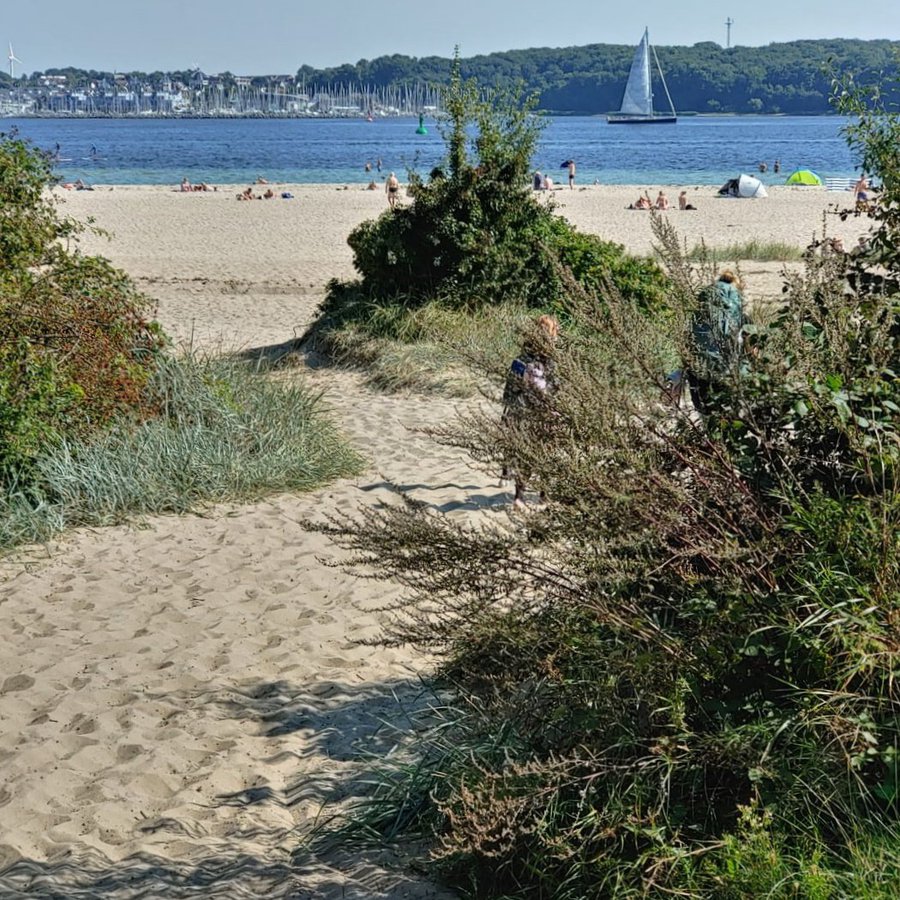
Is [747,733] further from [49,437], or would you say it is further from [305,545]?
[49,437]

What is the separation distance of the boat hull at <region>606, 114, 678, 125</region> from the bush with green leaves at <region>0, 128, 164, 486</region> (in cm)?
15817

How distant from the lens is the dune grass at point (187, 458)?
8.22 m

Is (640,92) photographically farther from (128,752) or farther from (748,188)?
(128,752)

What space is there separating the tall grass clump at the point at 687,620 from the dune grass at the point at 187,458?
15.1ft

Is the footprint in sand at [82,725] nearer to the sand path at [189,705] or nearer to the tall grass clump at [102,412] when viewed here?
the sand path at [189,705]

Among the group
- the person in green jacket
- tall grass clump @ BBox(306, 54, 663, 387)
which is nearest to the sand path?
the person in green jacket

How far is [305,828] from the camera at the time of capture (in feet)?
14.7

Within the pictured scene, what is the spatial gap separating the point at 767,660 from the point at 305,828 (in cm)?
204

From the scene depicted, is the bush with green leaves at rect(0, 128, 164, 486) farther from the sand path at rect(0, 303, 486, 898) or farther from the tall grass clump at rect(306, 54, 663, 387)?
the tall grass clump at rect(306, 54, 663, 387)

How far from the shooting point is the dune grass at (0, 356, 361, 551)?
8219mm

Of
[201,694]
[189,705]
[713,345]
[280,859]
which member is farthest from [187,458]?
[713,345]

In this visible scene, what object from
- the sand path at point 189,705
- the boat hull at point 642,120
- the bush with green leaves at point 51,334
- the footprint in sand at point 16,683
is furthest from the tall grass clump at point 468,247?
the boat hull at point 642,120

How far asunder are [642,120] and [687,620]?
169 metres

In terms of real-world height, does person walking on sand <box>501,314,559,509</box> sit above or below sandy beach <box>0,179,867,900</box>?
above
